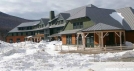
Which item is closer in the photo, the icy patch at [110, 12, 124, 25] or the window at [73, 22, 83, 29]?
the icy patch at [110, 12, 124, 25]

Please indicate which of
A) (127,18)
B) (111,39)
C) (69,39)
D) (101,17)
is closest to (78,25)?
(69,39)

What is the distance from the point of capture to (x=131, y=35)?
3438 cm

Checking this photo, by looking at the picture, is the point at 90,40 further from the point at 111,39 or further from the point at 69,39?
the point at 69,39

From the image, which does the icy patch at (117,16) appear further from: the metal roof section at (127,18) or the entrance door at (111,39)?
the entrance door at (111,39)

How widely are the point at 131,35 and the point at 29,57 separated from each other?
20.3 m

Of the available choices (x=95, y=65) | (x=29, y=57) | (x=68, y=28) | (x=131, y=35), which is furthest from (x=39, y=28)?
(x=95, y=65)

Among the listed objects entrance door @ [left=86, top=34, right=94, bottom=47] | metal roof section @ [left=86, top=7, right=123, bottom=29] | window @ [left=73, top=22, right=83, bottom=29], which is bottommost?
entrance door @ [left=86, top=34, right=94, bottom=47]

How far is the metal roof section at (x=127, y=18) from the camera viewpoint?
3429cm

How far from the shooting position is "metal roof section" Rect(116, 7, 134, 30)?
3429 cm

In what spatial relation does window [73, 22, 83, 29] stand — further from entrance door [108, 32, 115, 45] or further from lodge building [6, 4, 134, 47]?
entrance door [108, 32, 115, 45]

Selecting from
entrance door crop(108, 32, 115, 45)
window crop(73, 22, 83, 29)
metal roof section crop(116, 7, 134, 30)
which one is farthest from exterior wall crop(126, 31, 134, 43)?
window crop(73, 22, 83, 29)

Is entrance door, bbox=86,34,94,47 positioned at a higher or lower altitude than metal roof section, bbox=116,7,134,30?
lower

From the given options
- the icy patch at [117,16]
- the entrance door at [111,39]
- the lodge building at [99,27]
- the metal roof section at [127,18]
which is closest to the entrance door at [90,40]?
the lodge building at [99,27]

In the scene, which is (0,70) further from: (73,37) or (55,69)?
(73,37)
